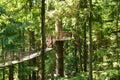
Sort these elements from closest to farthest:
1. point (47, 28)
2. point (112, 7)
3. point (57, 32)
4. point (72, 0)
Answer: point (72, 0) < point (47, 28) < point (57, 32) < point (112, 7)

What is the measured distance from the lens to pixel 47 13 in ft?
42.0

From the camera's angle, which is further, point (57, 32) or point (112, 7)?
point (112, 7)

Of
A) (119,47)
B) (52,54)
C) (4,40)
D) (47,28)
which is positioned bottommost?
(52,54)

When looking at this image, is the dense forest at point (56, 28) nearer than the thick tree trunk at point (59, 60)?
Yes

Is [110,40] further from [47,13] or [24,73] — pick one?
[47,13]

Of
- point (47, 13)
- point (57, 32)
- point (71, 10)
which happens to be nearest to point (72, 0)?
point (71, 10)

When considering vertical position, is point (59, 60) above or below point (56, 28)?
below

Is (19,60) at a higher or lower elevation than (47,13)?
lower

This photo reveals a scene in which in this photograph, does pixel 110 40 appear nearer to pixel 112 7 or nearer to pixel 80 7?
pixel 112 7

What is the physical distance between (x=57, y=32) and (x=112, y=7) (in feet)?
17.1

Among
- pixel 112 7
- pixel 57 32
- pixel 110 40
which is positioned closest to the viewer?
pixel 57 32

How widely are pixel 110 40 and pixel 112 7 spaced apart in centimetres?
400

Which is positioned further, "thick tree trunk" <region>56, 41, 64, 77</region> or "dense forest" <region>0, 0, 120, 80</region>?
"thick tree trunk" <region>56, 41, 64, 77</region>

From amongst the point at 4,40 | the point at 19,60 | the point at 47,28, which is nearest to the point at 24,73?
the point at 4,40
